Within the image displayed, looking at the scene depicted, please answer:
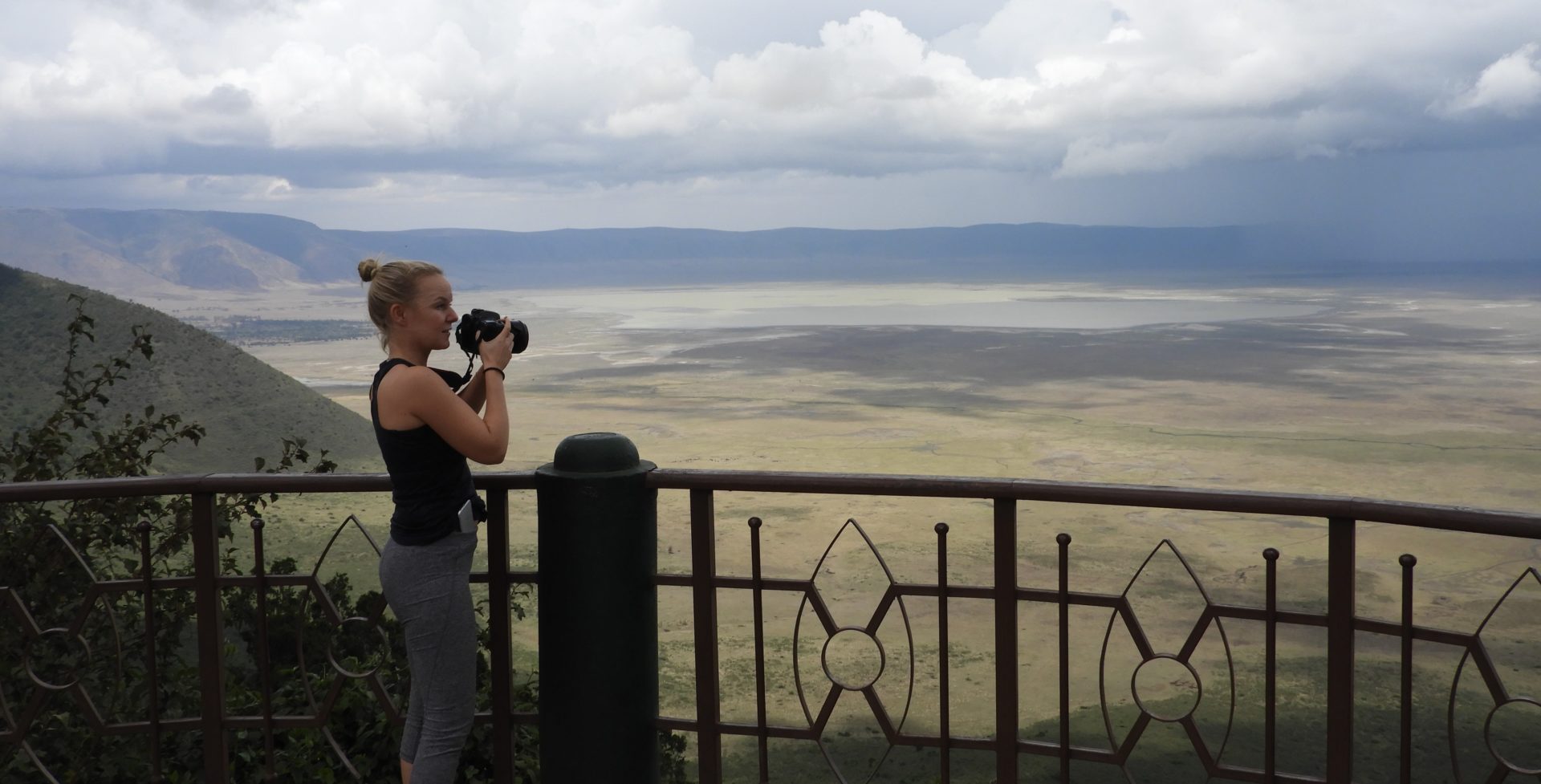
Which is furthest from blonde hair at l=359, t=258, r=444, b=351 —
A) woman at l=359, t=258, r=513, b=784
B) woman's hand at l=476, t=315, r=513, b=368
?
woman's hand at l=476, t=315, r=513, b=368

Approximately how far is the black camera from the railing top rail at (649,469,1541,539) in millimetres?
543

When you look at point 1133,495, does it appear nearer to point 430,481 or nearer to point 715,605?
point 715,605

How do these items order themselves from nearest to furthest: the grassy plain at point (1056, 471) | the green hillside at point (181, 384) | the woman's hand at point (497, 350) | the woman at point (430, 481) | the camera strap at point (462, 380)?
the woman at point (430, 481), the woman's hand at point (497, 350), the camera strap at point (462, 380), the grassy plain at point (1056, 471), the green hillside at point (181, 384)

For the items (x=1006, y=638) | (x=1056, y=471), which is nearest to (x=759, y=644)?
(x=1006, y=638)

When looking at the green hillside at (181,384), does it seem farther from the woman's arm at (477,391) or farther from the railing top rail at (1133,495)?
the railing top rail at (1133,495)

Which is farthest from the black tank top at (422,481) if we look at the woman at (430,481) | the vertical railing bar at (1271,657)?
the vertical railing bar at (1271,657)

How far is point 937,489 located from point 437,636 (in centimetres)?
135

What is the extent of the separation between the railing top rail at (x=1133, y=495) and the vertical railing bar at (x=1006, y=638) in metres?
0.08

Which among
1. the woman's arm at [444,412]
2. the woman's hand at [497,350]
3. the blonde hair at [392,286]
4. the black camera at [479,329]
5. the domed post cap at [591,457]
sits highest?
the blonde hair at [392,286]

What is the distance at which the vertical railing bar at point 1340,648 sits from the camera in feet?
10.4

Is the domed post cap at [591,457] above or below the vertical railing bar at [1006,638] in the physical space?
above

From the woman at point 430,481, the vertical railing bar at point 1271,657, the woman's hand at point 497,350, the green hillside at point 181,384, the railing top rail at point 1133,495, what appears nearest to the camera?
the railing top rail at point 1133,495

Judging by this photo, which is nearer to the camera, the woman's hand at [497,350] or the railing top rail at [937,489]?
the railing top rail at [937,489]

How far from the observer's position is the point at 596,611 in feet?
11.6
